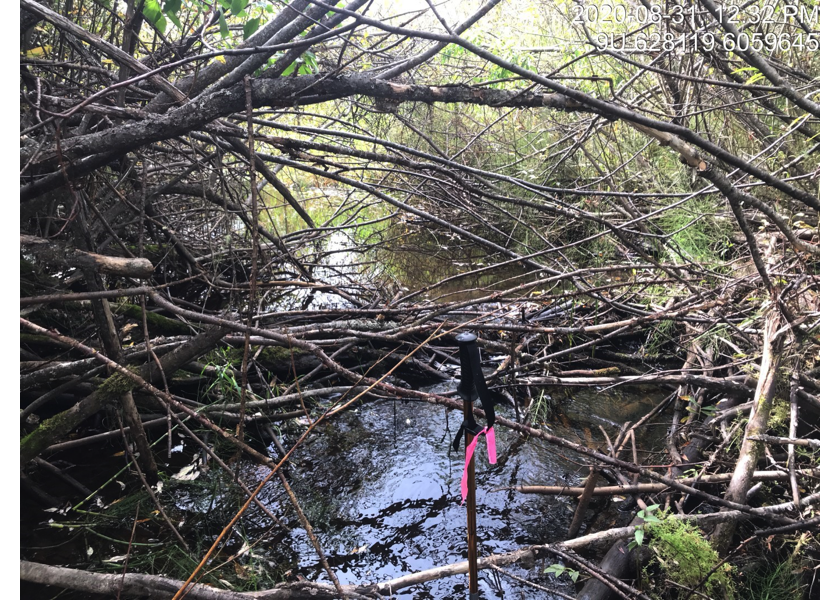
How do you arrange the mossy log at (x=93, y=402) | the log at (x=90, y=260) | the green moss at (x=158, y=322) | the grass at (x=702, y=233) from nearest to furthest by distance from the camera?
the log at (x=90, y=260)
the mossy log at (x=93, y=402)
the green moss at (x=158, y=322)
the grass at (x=702, y=233)

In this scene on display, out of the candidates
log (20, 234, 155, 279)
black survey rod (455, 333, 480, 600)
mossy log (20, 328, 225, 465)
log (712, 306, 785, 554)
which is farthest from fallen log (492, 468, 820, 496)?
log (20, 234, 155, 279)

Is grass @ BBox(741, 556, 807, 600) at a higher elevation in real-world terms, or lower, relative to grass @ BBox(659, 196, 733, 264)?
lower

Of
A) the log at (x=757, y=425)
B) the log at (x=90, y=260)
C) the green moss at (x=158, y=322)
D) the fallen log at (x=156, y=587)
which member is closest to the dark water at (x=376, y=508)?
the fallen log at (x=156, y=587)

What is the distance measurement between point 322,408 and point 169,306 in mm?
1425

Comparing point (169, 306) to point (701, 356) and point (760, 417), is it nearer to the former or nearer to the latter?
point (760, 417)

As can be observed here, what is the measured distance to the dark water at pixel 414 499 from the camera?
7.95ft

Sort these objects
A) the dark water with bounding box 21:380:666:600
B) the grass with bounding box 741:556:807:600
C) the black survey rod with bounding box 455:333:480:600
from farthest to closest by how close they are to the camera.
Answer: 1. the dark water with bounding box 21:380:666:600
2. the grass with bounding box 741:556:807:600
3. the black survey rod with bounding box 455:333:480:600

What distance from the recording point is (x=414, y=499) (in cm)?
292

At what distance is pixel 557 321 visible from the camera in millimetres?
4289

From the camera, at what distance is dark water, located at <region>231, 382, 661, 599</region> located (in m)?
2.42
